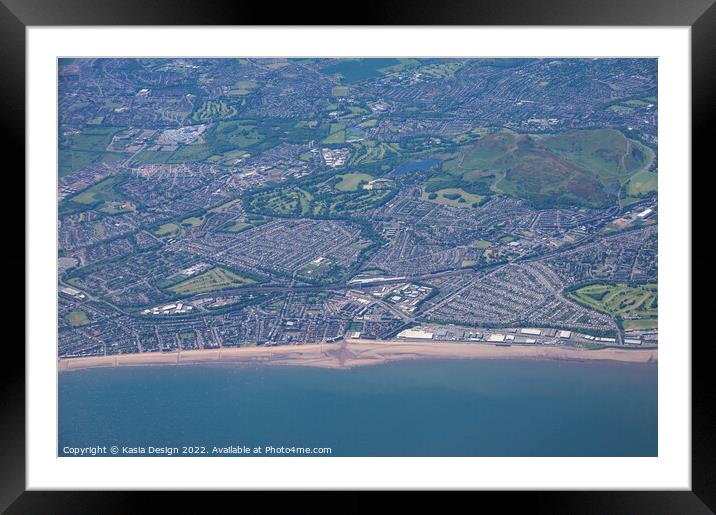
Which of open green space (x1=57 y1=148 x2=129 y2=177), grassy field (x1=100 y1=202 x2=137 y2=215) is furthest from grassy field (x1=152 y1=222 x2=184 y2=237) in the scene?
open green space (x1=57 y1=148 x2=129 y2=177)

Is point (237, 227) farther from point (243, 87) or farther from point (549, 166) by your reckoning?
point (549, 166)

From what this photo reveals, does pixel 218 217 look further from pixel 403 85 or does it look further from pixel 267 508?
pixel 267 508

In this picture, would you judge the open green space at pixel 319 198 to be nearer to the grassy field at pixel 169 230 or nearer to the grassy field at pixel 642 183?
the grassy field at pixel 169 230

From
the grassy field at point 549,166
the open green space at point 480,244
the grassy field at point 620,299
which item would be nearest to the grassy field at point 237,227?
the grassy field at point 549,166
